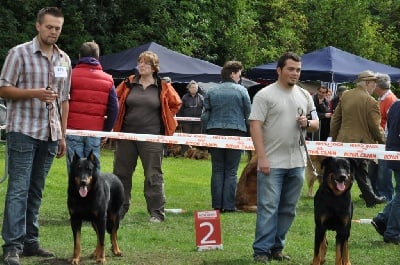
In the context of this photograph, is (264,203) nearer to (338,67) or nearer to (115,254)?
(115,254)

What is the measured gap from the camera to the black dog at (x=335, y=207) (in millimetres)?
6668

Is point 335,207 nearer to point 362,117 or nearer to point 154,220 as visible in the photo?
point 154,220

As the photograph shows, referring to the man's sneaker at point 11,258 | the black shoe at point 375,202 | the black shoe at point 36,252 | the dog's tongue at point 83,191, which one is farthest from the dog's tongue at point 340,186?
the black shoe at point 375,202

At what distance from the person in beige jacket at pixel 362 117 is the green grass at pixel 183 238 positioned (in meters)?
0.98

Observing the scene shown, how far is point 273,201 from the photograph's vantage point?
695 cm

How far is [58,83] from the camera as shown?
6.46 metres

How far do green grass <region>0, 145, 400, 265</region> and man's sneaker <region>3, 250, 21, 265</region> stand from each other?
0.28 metres

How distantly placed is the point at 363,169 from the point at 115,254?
5.46 meters

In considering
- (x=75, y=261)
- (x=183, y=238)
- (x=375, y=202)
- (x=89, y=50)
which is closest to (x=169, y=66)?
(x=375, y=202)

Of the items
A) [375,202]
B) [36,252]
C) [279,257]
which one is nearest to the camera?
[36,252]

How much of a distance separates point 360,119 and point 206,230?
442 cm

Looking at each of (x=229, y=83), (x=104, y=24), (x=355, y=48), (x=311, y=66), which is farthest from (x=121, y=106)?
(x=355, y=48)

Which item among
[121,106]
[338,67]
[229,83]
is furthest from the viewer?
[338,67]

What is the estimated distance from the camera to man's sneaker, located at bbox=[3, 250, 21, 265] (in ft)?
20.4
